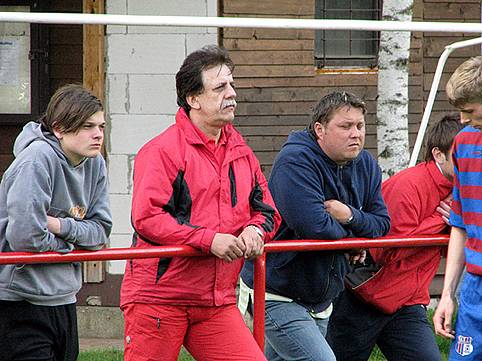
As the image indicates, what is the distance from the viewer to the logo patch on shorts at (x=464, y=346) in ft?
13.7

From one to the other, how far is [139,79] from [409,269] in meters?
3.96

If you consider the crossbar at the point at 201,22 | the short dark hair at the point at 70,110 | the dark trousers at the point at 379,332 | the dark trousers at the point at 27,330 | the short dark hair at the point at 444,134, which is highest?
the crossbar at the point at 201,22

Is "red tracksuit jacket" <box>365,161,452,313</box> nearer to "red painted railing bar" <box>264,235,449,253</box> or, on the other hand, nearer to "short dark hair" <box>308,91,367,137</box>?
"red painted railing bar" <box>264,235,449,253</box>

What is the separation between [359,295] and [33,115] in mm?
4346

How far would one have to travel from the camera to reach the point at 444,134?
5.20m

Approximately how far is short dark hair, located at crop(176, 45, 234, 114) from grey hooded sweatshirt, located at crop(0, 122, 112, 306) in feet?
1.56

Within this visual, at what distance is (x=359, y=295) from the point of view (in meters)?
5.24

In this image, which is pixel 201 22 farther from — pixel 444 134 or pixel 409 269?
pixel 409 269

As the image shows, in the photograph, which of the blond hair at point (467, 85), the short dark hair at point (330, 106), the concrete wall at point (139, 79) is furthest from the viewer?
the concrete wall at point (139, 79)

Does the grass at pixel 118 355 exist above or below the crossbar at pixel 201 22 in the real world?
below

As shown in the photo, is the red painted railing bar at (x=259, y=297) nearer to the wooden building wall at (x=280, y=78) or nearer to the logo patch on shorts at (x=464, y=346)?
the logo patch on shorts at (x=464, y=346)

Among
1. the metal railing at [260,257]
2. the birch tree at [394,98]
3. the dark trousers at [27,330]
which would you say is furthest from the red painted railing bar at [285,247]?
the birch tree at [394,98]

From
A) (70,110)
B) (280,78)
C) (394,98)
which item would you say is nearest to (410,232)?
(70,110)

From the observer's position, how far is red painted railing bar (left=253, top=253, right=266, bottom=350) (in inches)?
183
